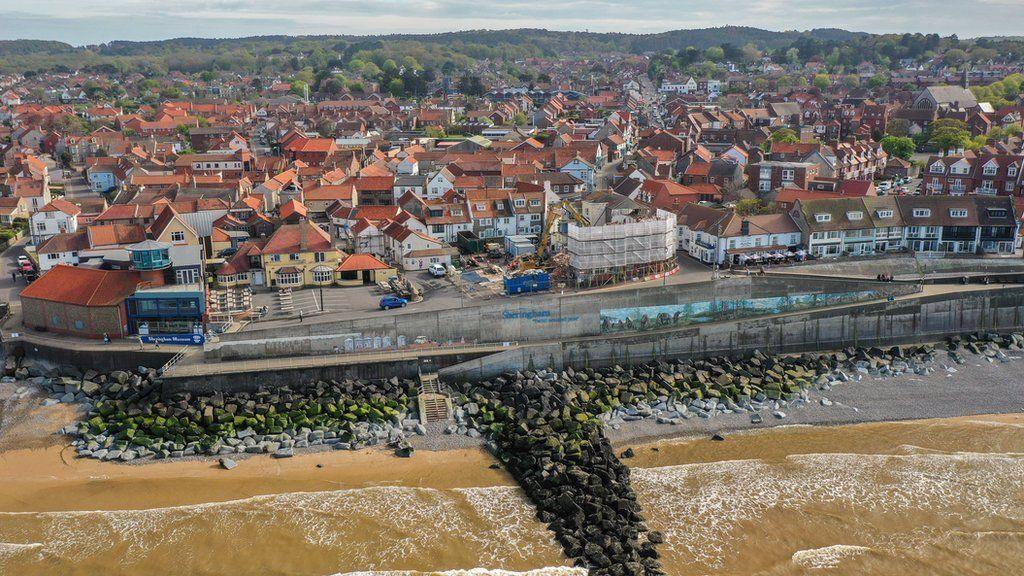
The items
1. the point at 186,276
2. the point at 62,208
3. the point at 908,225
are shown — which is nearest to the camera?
the point at 186,276

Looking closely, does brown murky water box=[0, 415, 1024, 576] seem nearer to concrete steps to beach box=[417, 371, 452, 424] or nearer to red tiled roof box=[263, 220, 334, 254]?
concrete steps to beach box=[417, 371, 452, 424]

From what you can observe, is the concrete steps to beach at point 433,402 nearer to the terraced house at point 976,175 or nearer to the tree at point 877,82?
the terraced house at point 976,175

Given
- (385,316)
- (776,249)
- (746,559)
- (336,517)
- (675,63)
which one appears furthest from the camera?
(675,63)

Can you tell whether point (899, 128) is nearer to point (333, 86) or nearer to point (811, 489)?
point (811, 489)

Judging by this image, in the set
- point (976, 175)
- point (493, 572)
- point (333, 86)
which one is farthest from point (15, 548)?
point (333, 86)

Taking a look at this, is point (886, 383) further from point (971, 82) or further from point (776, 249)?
point (971, 82)

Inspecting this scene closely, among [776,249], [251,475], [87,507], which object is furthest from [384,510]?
[776,249]
